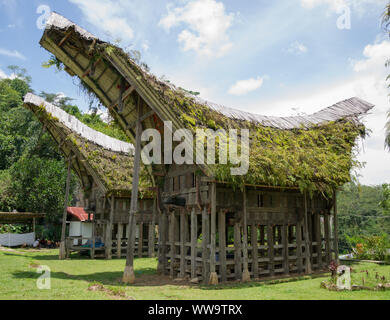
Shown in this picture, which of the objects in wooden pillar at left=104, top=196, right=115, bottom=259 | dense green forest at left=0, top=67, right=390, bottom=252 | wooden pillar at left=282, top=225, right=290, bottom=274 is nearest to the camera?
wooden pillar at left=282, top=225, right=290, bottom=274

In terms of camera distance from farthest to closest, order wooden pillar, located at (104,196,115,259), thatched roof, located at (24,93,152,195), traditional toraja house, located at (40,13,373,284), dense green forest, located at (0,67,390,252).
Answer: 1. dense green forest, located at (0,67,390,252)
2. wooden pillar, located at (104,196,115,259)
3. thatched roof, located at (24,93,152,195)
4. traditional toraja house, located at (40,13,373,284)

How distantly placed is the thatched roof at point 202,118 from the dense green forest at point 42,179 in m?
1.25

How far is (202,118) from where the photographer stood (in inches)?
440

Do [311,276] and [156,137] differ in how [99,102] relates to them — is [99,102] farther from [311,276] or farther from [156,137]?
[311,276]

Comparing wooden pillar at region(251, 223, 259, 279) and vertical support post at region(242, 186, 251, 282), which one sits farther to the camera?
wooden pillar at region(251, 223, 259, 279)

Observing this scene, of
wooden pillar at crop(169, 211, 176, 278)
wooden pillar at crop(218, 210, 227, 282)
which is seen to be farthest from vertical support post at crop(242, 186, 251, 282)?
wooden pillar at crop(169, 211, 176, 278)

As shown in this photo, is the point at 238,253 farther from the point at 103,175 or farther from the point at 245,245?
the point at 103,175

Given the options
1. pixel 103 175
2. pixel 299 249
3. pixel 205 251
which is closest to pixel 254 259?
pixel 205 251

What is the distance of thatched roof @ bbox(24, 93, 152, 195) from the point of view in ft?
59.0

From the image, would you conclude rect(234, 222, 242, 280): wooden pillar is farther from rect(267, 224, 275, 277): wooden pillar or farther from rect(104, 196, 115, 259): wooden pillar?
rect(104, 196, 115, 259): wooden pillar

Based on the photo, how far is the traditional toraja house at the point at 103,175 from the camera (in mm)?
18234

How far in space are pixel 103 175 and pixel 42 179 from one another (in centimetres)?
1057

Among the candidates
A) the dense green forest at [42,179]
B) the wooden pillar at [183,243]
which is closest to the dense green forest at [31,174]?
the dense green forest at [42,179]

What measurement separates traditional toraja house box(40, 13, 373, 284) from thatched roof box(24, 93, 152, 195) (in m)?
6.04
